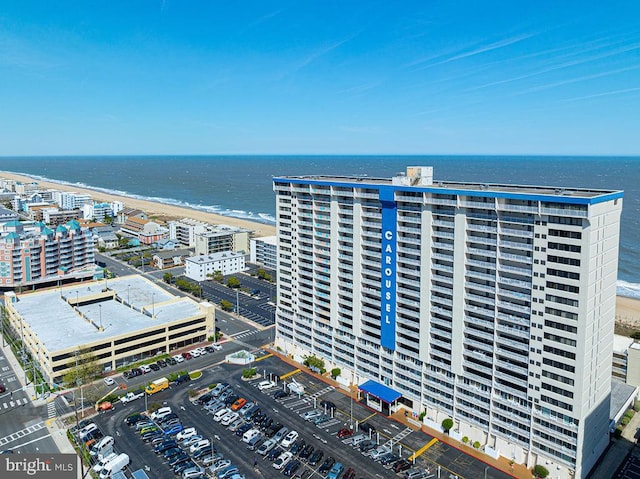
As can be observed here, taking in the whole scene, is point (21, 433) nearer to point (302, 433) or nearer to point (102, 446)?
point (102, 446)

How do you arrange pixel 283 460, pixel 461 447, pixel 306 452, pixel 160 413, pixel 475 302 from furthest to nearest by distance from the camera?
1. pixel 160 413
2. pixel 461 447
3. pixel 475 302
4. pixel 306 452
5. pixel 283 460

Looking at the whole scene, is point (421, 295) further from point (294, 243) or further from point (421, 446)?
point (294, 243)

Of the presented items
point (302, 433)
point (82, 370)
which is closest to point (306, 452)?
point (302, 433)

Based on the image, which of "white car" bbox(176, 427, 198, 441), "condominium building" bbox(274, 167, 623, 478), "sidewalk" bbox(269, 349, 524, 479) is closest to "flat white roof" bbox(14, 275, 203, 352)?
"white car" bbox(176, 427, 198, 441)

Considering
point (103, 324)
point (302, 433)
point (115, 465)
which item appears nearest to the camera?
point (115, 465)

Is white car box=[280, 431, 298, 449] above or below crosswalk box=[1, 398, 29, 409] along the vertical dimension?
below

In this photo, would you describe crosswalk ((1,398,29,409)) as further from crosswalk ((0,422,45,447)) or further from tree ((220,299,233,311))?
tree ((220,299,233,311))
